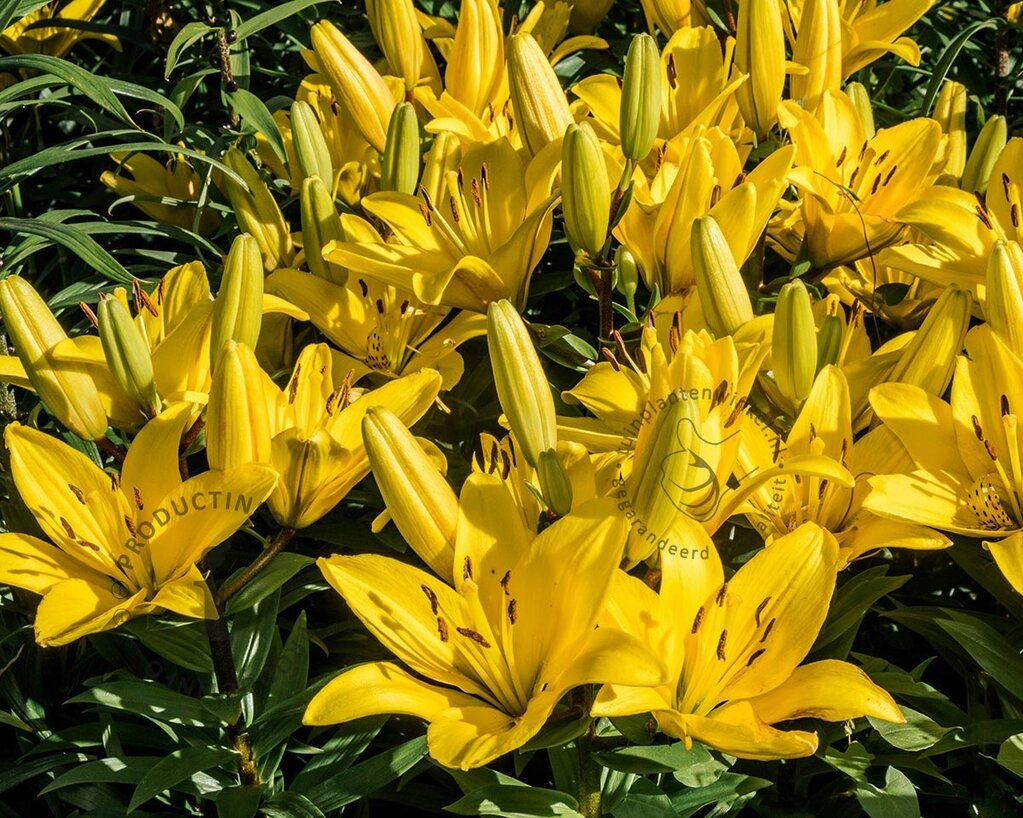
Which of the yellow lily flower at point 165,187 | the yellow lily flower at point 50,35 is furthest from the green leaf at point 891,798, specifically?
the yellow lily flower at point 50,35

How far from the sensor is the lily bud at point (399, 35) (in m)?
1.39

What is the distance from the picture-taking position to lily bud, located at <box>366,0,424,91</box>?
1386 mm

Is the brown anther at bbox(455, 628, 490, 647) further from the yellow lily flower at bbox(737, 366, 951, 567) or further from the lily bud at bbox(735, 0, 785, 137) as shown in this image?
the lily bud at bbox(735, 0, 785, 137)

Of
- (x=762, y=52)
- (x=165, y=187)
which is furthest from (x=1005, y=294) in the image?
(x=165, y=187)

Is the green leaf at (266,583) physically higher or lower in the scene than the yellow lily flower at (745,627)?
higher

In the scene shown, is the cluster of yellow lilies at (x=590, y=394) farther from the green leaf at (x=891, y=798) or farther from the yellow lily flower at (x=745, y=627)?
the green leaf at (x=891, y=798)

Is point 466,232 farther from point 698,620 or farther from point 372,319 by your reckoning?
point 698,620

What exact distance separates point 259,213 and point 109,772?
61 cm

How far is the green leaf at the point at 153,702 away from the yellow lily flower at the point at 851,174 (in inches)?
29.9

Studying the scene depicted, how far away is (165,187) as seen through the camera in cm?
154

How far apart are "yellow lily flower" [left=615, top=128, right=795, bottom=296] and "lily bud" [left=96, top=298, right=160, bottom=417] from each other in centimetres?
48

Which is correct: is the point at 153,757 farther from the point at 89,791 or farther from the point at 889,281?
the point at 889,281

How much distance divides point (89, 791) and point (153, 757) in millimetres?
110

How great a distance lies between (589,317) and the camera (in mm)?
1463
